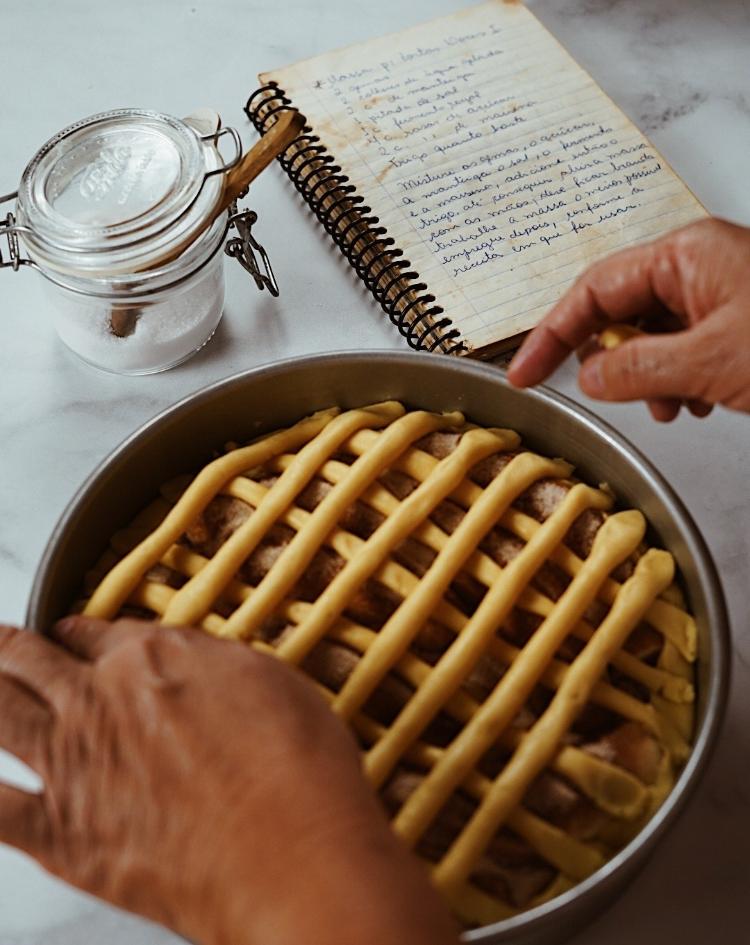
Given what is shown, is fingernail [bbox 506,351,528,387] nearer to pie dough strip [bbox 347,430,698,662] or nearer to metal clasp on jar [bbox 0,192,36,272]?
pie dough strip [bbox 347,430,698,662]

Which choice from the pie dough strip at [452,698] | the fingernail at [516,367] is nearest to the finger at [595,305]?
the fingernail at [516,367]

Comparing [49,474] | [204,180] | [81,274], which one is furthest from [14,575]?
[204,180]

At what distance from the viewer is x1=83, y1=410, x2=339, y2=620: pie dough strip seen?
0.71 meters

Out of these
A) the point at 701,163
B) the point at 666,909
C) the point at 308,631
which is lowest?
the point at 666,909

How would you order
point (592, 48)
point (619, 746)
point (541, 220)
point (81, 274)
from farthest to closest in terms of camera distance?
point (592, 48)
point (541, 220)
point (81, 274)
point (619, 746)

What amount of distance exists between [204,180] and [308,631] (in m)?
0.42

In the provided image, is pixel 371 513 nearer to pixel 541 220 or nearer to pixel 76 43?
pixel 541 220

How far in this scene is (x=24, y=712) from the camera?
21.8 inches

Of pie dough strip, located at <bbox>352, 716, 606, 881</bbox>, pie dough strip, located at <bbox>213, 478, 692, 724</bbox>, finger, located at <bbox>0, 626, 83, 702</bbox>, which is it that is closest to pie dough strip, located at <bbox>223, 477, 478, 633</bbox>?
pie dough strip, located at <bbox>213, 478, 692, 724</bbox>

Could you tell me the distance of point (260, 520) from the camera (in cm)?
74

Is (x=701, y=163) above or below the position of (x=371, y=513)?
above

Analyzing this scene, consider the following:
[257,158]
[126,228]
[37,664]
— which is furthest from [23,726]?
[257,158]

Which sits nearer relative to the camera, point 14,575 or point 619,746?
point 619,746

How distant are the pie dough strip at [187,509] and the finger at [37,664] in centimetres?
12
